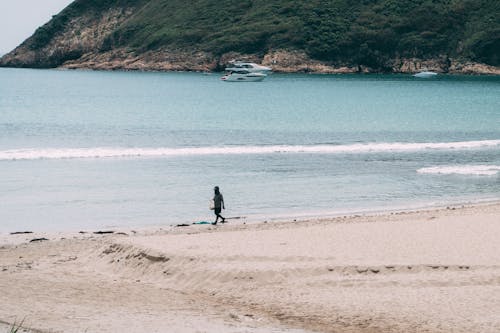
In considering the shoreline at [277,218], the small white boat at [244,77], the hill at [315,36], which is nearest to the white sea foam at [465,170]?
the shoreline at [277,218]

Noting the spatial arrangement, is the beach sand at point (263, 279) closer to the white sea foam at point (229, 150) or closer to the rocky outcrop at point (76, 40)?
the white sea foam at point (229, 150)

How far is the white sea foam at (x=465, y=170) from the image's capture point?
36.1 m

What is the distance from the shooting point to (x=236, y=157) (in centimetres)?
4225

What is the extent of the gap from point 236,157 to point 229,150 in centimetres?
318

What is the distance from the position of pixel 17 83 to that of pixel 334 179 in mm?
107977

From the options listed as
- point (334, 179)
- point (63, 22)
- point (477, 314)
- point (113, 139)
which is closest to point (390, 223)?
point (477, 314)

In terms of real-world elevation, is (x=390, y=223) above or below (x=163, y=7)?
below

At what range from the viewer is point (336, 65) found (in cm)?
15700

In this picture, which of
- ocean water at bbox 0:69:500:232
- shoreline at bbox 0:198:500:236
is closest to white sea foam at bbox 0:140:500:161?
ocean water at bbox 0:69:500:232

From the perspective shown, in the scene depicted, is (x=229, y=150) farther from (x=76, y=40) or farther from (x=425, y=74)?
(x=76, y=40)

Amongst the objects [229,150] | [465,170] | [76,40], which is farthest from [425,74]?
[465,170]

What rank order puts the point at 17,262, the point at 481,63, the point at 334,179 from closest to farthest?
the point at 17,262 < the point at 334,179 < the point at 481,63

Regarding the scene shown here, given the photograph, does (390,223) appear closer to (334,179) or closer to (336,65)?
(334,179)

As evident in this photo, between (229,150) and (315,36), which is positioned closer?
(229,150)
